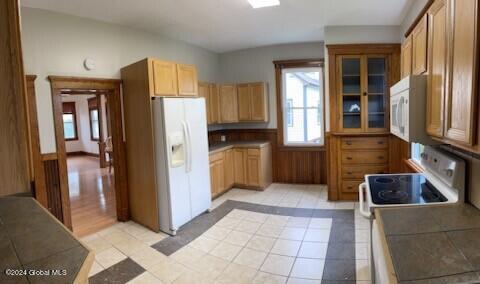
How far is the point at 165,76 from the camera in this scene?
11.2ft

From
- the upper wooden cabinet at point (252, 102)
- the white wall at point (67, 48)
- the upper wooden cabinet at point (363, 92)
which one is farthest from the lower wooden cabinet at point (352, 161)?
the white wall at point (67, 48)

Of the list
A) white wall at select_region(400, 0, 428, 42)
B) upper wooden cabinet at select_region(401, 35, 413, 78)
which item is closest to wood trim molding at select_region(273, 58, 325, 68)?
white wall at select_region(400, 0, 428, 42)

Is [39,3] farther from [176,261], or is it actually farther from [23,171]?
[176,261]

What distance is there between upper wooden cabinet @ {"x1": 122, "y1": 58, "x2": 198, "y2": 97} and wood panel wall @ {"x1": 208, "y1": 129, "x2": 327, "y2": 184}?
70.2 inches

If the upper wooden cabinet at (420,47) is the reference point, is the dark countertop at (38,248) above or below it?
below

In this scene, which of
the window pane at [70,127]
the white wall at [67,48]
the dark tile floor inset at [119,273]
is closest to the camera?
the dark tile floor inset at [119,273]

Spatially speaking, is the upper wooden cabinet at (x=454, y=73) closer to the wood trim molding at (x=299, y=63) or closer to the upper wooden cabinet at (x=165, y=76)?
the upper wooden cabinet at (x=165, y=76)

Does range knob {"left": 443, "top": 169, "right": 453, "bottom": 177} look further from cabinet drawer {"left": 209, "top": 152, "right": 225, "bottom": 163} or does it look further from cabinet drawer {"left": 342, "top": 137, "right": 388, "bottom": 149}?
cabinet drawer {"left": 209, "top": 152, "right": 225, "bottom": 163}

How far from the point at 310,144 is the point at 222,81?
7.34ft

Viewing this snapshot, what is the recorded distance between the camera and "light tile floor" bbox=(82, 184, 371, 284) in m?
2.46

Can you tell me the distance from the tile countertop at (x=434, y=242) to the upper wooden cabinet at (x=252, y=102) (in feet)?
12.3

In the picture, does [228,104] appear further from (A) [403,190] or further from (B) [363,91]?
(A) [403,190]

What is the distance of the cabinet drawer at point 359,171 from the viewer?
413 centimetres

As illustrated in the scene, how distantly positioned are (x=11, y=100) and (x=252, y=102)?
420 cm
